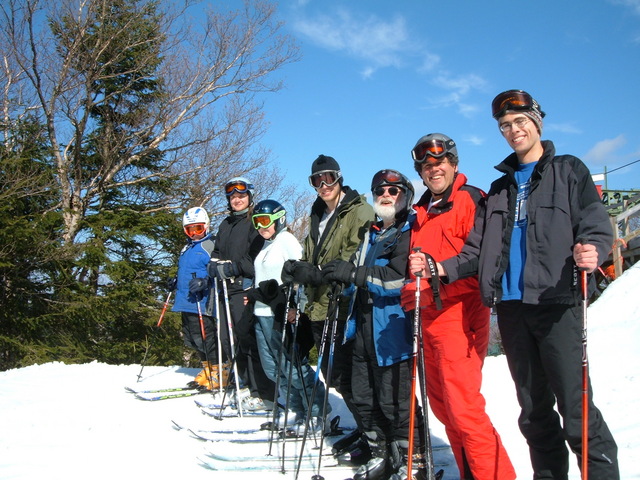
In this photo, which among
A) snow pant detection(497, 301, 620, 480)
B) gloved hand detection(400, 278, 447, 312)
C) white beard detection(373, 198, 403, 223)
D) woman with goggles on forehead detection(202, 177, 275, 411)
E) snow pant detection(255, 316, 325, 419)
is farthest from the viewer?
woman with goggles on forehead detection(202, 177, 275, 411)

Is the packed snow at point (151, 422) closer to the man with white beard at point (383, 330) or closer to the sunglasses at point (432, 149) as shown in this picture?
the man with white beard at point (383, 330)

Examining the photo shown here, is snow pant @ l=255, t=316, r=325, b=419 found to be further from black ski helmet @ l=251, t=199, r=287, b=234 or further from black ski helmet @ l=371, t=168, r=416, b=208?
black ski helmet @ l=371, t=168, r=416, b=208

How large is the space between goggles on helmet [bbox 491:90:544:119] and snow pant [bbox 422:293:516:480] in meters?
1.07

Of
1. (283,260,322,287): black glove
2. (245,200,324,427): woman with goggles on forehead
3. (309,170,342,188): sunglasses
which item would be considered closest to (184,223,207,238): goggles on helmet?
(245,200,324,427): woman with goggles on forehead

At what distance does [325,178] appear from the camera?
413cm

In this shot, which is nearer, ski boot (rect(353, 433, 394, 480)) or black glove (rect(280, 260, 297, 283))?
ski boot (rect(353, 433, 394, 480))

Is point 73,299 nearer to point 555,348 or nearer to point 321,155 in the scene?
point 321,155

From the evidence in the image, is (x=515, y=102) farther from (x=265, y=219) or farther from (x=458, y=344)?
(x=265, y=219)

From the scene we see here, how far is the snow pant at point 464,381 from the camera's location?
263 cm

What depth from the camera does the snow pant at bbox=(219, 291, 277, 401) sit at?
17.2 feet

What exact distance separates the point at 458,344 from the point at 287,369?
2344 millimetres

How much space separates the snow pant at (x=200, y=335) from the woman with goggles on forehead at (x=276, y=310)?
5.08 feet

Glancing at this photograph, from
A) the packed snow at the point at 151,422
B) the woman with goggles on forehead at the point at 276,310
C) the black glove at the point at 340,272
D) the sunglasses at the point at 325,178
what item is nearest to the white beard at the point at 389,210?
the black glove at the point at 340,272

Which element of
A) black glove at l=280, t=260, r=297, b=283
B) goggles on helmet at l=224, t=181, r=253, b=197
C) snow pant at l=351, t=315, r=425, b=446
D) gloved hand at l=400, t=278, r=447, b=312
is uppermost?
goggles on helmet at l=224, t=181, r=253, b=197
